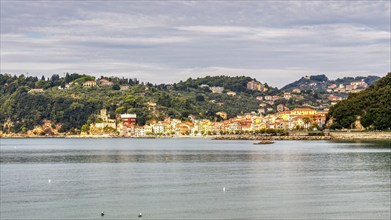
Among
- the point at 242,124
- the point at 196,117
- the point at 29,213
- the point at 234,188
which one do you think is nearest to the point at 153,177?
the point at 234,188

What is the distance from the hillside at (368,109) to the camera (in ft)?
320

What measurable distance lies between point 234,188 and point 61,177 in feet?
38.3

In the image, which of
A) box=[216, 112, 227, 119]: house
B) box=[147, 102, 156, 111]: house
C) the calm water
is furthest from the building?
the calm water

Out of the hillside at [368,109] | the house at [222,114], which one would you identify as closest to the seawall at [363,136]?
the hillside at [368,109]

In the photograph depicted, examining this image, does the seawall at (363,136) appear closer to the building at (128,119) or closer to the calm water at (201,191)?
the calm water at (201,191)

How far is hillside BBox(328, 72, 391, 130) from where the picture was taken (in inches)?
3836

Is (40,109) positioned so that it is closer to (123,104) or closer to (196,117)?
(123,104)

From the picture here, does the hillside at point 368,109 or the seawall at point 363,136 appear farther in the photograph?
the hillside at point 368,109

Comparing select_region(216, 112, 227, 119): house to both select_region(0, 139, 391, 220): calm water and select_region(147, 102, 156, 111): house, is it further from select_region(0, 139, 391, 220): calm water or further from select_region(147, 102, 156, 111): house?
select_region(0, 139, 391, 220): calm water

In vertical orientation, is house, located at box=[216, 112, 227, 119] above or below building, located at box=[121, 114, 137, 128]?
above

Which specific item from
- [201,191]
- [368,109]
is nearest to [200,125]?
[368,109]

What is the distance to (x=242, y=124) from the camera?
157 metres

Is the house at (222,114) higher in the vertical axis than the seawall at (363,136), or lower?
higher

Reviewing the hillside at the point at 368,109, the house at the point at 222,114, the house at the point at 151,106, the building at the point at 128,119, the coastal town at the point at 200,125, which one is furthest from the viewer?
the house at the point at 222,114
